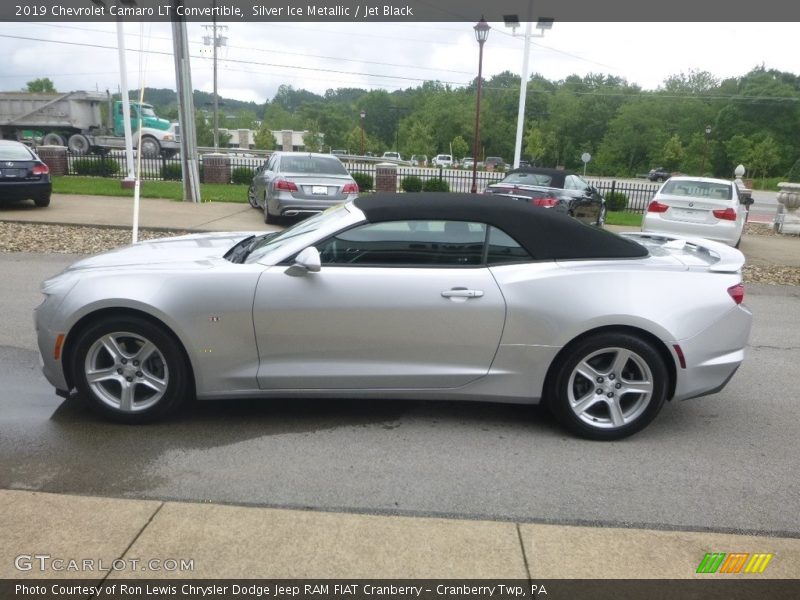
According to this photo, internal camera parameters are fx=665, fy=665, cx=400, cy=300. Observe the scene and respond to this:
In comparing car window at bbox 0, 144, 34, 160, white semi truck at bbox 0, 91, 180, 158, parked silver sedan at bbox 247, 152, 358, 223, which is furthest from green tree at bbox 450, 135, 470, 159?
car window at bbox 0, 144, 34, 160

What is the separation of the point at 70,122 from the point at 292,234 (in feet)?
108

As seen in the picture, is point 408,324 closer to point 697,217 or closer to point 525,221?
point 525,221

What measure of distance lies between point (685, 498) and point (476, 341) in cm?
139

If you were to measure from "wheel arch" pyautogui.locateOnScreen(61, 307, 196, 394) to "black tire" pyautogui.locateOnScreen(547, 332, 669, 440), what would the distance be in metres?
2.26

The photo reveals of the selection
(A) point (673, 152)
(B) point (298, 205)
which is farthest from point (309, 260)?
(A) point (673, 152)

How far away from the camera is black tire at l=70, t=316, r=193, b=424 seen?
3938 millimetres

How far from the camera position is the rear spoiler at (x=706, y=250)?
169 inches

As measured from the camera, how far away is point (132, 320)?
392 cm

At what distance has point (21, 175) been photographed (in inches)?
541

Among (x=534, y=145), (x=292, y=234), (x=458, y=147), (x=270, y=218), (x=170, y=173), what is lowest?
(x=270, y=218)

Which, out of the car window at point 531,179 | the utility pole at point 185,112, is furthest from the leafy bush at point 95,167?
the car window at point 531,179

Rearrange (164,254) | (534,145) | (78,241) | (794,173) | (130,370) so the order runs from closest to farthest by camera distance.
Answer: (130,370) < (164,254) < (78,241) < (794,173) < (534,145)

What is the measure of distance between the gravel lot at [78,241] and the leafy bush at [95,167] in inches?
467
